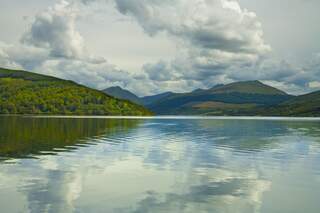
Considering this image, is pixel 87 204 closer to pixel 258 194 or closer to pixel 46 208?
pixel 46 208

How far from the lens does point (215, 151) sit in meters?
51.7

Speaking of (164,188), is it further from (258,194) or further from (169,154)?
(169,154)

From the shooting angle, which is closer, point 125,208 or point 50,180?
point 125,208

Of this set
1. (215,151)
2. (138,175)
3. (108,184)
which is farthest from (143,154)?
(108,184)

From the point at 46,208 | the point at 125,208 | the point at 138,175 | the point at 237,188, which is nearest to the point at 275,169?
the point at 237,188

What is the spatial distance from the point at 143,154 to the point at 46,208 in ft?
88.0

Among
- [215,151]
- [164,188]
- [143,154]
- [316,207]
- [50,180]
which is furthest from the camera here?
[215,151]

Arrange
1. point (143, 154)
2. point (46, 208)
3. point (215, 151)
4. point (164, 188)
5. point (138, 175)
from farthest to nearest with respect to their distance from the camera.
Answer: point (215, 151)
point (143, 154)
point (138, 175)
point (164, 188)
point (46, 208)

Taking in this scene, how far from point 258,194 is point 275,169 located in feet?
38.9

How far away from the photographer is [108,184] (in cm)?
2859

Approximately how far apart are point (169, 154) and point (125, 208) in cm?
2668

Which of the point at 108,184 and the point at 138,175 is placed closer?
the point at 108,184

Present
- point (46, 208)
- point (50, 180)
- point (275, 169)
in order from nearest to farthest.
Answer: point (46, 208), point (50, 180), point (275, 169)

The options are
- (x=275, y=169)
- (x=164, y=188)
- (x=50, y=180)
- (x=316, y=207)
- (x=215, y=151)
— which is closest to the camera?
(x=316, y=207)
